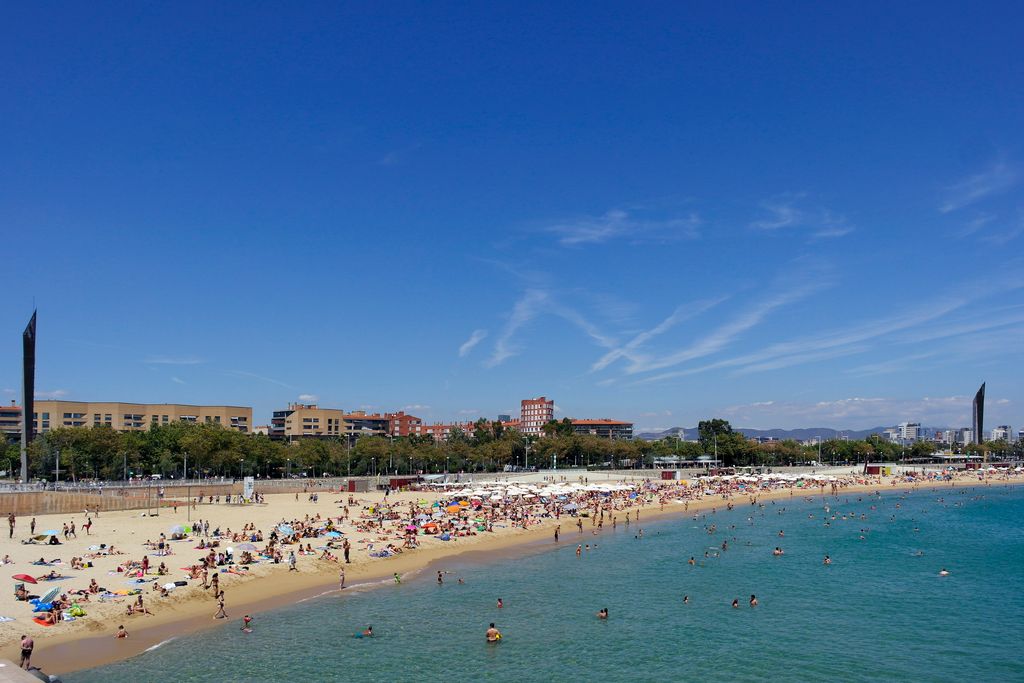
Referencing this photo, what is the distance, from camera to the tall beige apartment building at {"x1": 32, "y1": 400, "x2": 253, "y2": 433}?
456 ft

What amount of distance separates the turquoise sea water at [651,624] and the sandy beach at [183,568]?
1.76 meters

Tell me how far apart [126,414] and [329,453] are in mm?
71914

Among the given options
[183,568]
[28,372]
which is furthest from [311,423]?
[183,568]

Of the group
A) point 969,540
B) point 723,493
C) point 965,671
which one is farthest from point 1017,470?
point 965,671

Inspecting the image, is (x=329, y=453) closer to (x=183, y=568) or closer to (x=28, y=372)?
(x=28, y=372)

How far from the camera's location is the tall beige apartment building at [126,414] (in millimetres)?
138875

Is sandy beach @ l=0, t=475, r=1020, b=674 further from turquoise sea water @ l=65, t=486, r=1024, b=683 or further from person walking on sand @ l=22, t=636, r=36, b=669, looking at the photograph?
turquoise sea water @ l=65, t=486, r=1024, b=683

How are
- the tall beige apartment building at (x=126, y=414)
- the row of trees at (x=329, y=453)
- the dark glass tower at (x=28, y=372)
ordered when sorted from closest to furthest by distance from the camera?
the dark glass tower at (x=28, y=372)
the row of trees at (x=329, y=453)
the tall beige apartment building at (x=126, y=414)

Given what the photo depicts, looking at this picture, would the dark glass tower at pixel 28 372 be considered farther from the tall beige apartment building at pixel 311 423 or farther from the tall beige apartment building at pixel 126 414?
the tall beige apartment building at pixel 311 423

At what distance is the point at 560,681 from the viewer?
892 inches

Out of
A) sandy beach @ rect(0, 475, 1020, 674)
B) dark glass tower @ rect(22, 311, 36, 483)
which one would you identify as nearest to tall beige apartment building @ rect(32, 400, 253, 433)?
dark glass tower @ rect(22, 311, 36, 483)

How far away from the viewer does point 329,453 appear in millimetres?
97625

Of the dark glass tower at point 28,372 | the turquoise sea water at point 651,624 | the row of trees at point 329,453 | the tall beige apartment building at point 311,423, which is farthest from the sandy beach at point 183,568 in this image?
the tall beige apartment building at point 311,423

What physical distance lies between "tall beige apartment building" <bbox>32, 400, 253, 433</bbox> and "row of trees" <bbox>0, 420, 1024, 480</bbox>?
45361 mm
